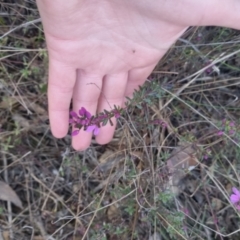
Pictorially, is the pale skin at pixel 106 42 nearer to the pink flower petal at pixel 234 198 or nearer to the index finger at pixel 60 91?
the index finger at pixel 60 91

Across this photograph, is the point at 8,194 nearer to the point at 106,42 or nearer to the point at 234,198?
the point at 106,42

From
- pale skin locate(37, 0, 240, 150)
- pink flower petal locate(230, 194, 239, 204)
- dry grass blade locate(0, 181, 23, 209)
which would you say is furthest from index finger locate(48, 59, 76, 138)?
pink flower petal locate(230, 194, 239, 204)

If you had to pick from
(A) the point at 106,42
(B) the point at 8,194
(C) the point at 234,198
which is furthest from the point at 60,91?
(C) the point at 234,198

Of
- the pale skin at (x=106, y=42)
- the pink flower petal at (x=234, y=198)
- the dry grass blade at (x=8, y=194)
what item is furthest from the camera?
the dry grass blade at (x=8, y=194)

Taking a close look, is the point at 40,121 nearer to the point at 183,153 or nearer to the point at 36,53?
the point at 36,53

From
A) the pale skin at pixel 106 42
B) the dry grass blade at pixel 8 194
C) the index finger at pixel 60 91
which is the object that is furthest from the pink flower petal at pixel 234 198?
the dry grass blade at pixel 8 194

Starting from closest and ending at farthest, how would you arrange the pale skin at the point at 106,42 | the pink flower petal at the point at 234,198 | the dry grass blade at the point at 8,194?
1. the pale skin at the point at 106,42
2. the pink flower petal at the point at 234,198
3. the dry grass blade at the point at 8,194

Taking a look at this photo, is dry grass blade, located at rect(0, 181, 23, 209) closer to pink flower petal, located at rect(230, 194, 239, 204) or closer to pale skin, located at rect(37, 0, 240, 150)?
pale skin, located at rect(37, 0, 240, 150)

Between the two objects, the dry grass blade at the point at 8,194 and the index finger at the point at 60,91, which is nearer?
the index finger at the point at 60,91
